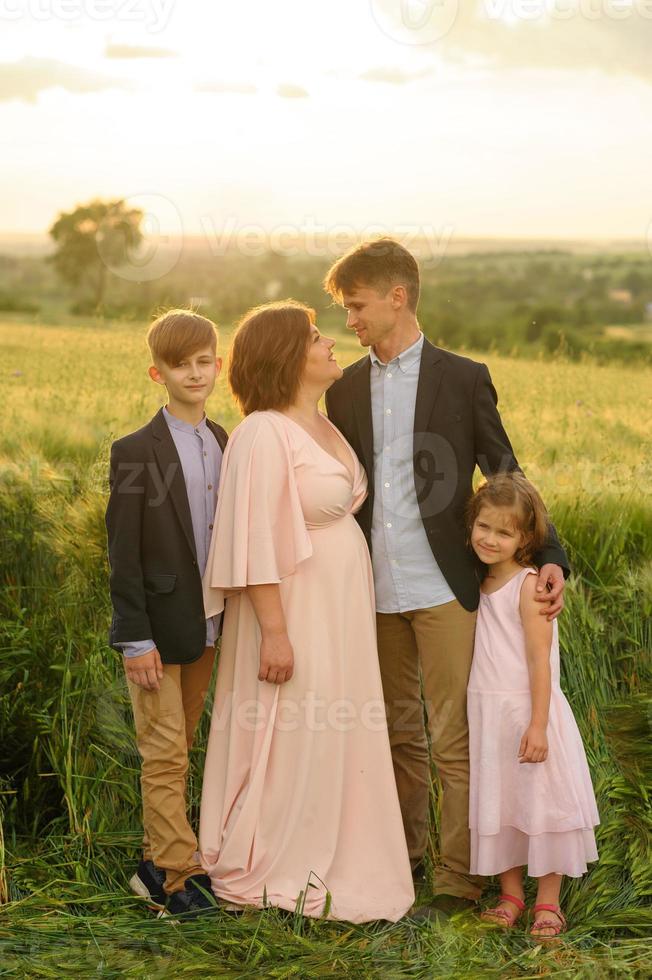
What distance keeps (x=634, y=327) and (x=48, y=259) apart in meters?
8.63

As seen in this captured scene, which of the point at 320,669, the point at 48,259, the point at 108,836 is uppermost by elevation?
the point at 48,259

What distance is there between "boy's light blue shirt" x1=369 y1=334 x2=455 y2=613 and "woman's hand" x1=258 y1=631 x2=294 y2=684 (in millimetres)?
425

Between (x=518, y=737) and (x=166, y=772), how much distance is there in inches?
44.7

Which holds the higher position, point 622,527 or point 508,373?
point 508,373

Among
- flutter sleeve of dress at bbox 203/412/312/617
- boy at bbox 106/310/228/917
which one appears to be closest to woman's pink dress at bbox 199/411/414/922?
flutter sleeve of dress at bbox 203/412/312/617

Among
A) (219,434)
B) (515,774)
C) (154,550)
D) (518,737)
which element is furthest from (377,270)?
(515,774)

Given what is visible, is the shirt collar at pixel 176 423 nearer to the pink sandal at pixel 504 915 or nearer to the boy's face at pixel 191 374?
the boy's face at pixel 191 374

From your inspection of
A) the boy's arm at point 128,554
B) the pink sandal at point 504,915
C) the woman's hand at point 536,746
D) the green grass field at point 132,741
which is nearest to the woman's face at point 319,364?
the boy's arm at point 128,554

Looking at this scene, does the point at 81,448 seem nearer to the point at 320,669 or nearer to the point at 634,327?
the point at 320,669

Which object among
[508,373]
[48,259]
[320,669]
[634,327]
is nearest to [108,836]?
[320,669]

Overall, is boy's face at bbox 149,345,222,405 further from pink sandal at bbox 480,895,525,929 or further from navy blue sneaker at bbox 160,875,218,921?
pink sandal at bbox 480,895,525,929

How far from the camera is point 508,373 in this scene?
309 inches

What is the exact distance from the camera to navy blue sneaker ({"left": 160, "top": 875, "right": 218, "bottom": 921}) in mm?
3465

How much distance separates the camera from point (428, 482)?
11.8ft
